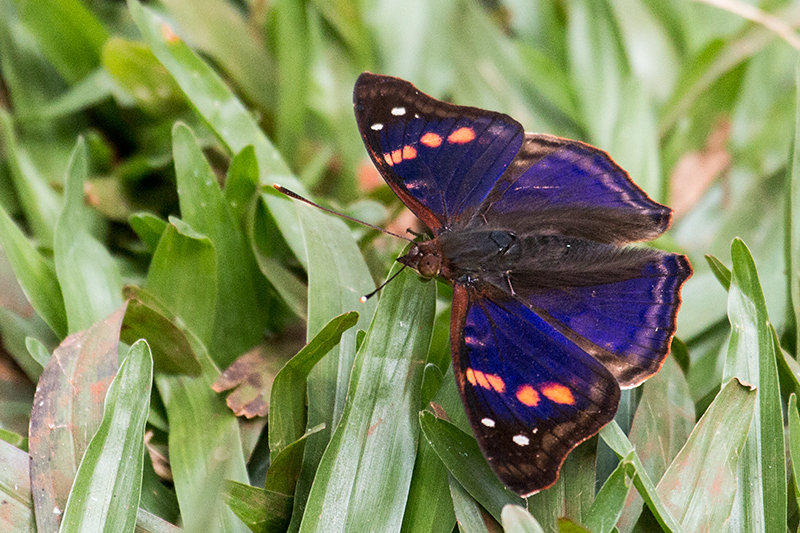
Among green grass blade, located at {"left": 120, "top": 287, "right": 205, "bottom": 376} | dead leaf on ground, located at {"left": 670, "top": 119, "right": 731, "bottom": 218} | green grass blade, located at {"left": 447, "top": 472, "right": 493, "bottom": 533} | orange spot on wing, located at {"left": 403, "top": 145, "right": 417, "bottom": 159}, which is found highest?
dead leaf on ground, located at {"left": 670, "top": 119, "right": 731, "bottom": 218}

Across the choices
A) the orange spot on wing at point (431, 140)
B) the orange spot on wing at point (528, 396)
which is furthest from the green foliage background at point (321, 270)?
the orange spot on wing at point (431, 140)

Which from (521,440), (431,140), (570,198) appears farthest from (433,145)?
(521,440)

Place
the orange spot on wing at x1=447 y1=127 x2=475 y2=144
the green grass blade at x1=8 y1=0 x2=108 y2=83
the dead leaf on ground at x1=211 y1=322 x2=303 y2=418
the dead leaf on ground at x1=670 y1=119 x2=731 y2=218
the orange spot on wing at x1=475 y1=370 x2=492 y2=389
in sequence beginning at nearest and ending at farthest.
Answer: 1. the orange spot on wing at x1=475 y1=370 x2=492 y2=389
2. the dead leaf on ground at x1=211 y1=322 x2=303 y2=418
3. the orange spot on wing at x1=447 y1=127 x2=475 y2=144
4. the green grass blade at x1=8 y1=0 x2=108 y2=83
5. the dead leaf on ground at x1=670 y1=119 x2=731 y2=218

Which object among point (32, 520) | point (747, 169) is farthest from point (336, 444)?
point (747, 169)

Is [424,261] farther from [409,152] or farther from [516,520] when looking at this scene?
[516,520]

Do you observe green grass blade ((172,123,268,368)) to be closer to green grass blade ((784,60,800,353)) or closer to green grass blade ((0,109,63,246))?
green grass blade ((0,109,63,246))

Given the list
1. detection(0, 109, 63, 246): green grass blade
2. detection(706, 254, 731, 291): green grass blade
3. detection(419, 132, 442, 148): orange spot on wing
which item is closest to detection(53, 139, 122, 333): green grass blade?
detection(0, 109, 63, 246): green grass blade
